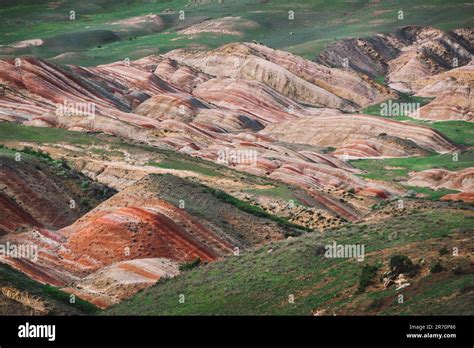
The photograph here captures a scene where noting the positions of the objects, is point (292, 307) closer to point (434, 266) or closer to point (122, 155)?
point (434, 266)

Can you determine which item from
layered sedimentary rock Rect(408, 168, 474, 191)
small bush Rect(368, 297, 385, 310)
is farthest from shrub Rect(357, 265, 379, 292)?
layered sedimentary rock Rect(408, 168, 474, 191)

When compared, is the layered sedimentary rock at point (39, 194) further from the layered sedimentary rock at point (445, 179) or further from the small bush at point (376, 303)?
the layered sedimentary rock at point (445, 179)

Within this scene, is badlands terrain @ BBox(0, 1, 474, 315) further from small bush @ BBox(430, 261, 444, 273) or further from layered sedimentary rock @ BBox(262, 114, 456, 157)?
layered sedimentary rock @ BBox(262, 114, 456, 157)

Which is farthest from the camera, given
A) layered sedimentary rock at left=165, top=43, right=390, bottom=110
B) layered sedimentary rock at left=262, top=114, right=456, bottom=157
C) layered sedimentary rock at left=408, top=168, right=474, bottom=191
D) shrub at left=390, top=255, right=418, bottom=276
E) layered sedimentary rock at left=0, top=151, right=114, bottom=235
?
layered sedimentary rock at left=165, top=43, right=390, bottom=110

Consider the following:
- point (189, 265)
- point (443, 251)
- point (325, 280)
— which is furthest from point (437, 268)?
point (189, 265)

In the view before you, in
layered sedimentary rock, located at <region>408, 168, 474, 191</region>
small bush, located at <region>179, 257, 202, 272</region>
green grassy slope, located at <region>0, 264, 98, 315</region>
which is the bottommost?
layered sedimentary rock, located at <region>408, 168, 474, 191</region>

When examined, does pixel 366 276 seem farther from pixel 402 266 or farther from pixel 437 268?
pixel 437 268
